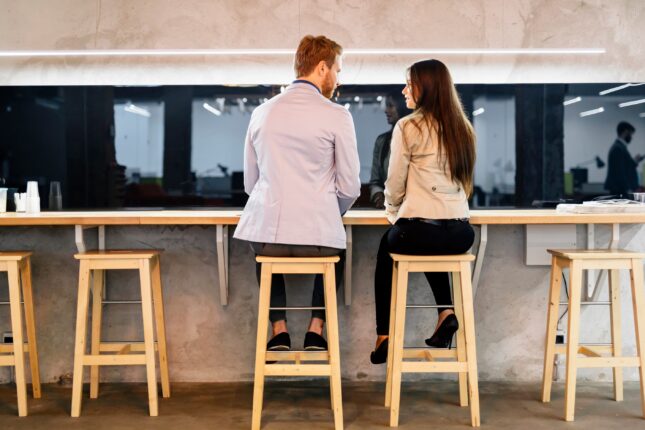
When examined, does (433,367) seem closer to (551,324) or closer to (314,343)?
(314,343)

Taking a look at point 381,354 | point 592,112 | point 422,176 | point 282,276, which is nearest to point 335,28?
point 592,112

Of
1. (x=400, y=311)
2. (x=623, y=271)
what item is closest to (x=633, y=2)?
(x=623, y=271)

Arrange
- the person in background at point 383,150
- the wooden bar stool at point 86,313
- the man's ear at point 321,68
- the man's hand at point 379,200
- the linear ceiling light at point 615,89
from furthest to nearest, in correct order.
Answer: the linear ceiling light at point 615,89
the person in background at point 383,150
the man's hand at point 379,200
the wooden bar stool at point 86,313
the man's ear at point 321,68

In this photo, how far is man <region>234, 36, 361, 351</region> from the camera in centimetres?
288

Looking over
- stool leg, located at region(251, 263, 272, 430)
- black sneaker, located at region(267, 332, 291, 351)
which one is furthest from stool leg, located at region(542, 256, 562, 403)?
stool leg, located at region(251, 263, 272, 430)

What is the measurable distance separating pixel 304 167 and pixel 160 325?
110 centimetres

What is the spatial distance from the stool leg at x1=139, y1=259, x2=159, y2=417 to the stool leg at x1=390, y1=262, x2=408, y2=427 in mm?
1009

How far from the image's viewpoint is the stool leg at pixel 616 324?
3291mm

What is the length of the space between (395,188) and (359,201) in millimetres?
1652

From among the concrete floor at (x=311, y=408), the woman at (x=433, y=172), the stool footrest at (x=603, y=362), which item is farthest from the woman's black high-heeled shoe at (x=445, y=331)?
the stool footrest at (x=603, y=362)

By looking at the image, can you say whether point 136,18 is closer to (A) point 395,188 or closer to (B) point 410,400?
(A) point 395,188

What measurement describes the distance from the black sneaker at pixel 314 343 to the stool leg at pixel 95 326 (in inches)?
40.0

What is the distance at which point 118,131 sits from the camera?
484cm

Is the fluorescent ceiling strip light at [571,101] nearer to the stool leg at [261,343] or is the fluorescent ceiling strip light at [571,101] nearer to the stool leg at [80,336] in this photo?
the stool leg at [261,343]
